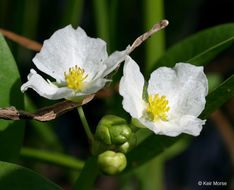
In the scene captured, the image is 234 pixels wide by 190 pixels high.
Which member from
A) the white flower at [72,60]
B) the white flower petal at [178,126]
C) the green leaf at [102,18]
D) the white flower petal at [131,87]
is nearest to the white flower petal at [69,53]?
the white flower at [72,60]

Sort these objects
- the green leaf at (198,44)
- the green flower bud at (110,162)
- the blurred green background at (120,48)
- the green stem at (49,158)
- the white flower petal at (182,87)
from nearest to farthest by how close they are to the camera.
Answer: the green flower bud at (110,162)
the white flower petal at (182,87)
the green leaf at (198,44)
the green stem at (49,158)
the blurred green background at (120,48)

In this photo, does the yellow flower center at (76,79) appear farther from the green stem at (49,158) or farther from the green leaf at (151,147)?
the green stem at (49,158)

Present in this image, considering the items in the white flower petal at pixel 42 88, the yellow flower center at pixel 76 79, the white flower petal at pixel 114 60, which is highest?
the white flower petal at pixel 114 60

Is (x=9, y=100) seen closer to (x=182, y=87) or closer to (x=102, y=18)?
(x=182, y=87)

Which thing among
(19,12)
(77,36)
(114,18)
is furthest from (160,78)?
(19,12)

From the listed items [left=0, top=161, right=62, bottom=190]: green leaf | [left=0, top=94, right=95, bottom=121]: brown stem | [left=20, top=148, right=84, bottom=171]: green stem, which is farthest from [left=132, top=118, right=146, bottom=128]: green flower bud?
[left=20, top=148, right=84, bottom=171]: green stem

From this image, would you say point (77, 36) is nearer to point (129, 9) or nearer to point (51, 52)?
point (51, 52)

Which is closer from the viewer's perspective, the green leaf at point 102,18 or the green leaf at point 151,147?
the green leaf at point 151,147

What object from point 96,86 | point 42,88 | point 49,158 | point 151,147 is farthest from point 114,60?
point 49,158
